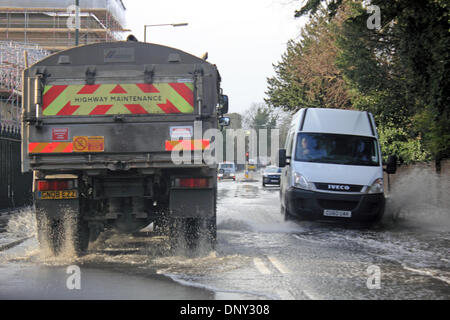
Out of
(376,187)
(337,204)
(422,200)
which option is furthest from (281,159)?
(422,200)

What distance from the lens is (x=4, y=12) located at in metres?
80.2

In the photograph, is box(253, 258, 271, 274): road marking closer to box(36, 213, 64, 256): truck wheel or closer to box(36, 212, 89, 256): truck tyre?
box(36, 212, 89, 256): truck tyre

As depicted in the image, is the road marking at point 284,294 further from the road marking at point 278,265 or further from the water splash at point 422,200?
the water splash at point 422,200

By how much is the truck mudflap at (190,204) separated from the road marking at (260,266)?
907mm

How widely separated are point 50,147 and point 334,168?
6.61 metres

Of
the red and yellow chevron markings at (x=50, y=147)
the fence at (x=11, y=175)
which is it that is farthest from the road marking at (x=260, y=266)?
the fence at (x=11, y=175)

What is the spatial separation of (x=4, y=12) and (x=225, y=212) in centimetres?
7111

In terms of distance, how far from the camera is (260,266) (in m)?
8.25

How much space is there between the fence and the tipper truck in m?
9.71

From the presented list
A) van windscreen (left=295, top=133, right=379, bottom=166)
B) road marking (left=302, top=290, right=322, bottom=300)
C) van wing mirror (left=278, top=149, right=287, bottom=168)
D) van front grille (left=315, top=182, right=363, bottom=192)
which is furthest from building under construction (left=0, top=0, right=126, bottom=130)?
road marking (left=302, top=290, right=322, bottom=300)

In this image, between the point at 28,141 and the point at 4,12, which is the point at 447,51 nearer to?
the point at 28,141

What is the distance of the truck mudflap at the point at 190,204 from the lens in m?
8.85

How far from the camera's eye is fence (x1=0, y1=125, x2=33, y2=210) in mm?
17984
